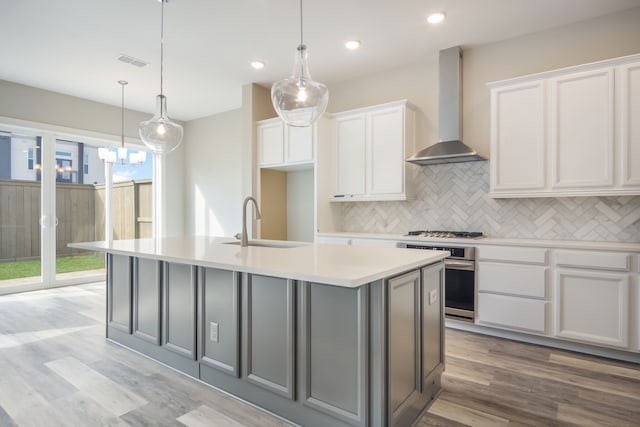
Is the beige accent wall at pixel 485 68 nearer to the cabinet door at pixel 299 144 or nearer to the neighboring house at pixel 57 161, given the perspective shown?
the cabinet door at pixel 299 144

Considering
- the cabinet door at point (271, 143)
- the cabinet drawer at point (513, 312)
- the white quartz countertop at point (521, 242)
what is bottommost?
the cabinet drawer at point (513, 312)

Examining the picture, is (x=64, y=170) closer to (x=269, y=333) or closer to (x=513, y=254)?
(x=269, y=333)

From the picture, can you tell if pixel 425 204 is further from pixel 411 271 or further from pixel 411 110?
pixel 411 271

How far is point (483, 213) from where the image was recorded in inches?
152

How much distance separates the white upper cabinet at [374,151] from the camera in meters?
4.07

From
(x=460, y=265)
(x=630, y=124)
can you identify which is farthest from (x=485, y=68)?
(x=460, y=265)

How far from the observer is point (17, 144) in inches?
199

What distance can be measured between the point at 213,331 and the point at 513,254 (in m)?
2.55

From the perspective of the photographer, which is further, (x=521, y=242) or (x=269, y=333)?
(x=521, y=242)

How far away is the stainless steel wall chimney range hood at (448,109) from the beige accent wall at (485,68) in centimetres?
14

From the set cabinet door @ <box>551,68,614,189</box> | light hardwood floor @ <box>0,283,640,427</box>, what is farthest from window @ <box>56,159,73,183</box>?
cabinet door @ <box>551,68,614,189</box>

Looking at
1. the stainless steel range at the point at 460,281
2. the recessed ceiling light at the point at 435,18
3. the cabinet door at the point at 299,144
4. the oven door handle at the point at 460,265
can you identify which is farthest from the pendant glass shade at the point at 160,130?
the oven door handle at the point at 460,265

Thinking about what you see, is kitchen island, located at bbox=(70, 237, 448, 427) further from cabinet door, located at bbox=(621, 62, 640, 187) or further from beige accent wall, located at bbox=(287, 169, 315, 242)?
beige accent wall, located at bbox=(287, 169, 315, 242)

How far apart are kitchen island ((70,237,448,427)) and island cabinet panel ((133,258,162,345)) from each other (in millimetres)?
22
